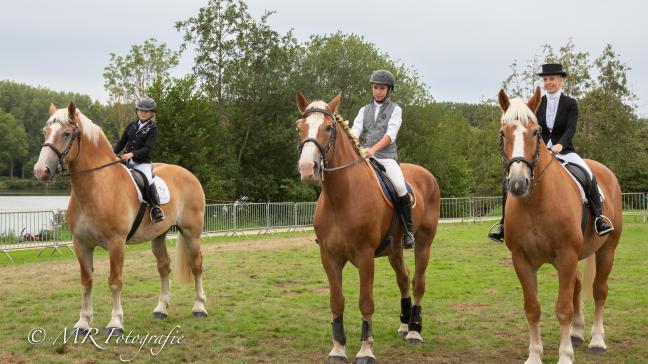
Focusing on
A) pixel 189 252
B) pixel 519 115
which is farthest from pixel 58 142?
pixel 519 115

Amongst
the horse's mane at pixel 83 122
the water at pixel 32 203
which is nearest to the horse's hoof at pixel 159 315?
the horse's mane at pixel 83 122

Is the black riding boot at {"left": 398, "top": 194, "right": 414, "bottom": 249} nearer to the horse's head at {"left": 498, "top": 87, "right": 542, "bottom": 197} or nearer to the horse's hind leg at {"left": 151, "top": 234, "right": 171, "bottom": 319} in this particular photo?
the horse's head at {"left": 498, "top": 87, "right": 542, "bottom": 197}

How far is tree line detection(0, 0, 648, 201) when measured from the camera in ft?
103

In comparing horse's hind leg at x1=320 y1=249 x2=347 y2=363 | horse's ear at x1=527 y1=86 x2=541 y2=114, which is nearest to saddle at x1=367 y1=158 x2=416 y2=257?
Answer: horse's hind leg at x1=320 y1=249 x2=347 y2=363

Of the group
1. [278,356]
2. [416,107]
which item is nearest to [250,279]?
[278,356]

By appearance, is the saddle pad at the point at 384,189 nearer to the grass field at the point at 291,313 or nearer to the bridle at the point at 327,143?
the bridle at the point at 327,143

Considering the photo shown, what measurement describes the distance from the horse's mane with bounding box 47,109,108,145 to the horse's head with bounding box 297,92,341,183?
3.13 meters

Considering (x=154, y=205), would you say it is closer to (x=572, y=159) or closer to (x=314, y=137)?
(x=314, y=137)

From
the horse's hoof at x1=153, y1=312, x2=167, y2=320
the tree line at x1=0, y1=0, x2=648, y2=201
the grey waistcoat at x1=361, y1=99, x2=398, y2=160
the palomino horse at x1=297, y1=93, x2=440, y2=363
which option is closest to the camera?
the palomino horse at x1=297, y1=93, x2=440, y2=363

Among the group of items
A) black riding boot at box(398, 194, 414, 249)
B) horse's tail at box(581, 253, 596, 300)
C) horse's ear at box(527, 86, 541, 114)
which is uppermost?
horse's ear at box(527, 86, 541, 114)

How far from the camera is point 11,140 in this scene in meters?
63.5

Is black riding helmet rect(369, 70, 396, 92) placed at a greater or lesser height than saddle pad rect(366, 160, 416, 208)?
greater

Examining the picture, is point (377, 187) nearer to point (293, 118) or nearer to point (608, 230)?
point (608, 230)

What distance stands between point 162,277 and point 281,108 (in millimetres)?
30993
